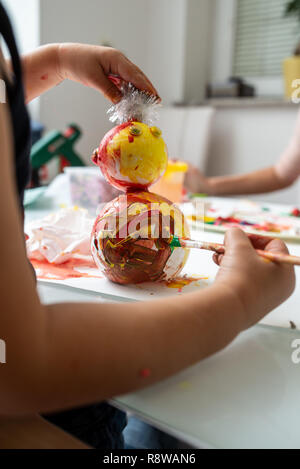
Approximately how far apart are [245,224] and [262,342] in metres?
0.46

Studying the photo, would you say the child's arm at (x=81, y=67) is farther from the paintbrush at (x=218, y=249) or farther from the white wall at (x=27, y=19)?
the white wall at (x=27, y=19)

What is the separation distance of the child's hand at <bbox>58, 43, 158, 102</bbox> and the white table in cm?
31

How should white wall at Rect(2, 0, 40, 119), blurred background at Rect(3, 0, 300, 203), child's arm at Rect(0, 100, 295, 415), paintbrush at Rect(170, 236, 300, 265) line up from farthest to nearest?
blurred background at Rect(3, 0, 300, 203), white wall at Rect(2, 0, 40, 119), paintbrush at Rect(170, 236, 300, 265), child's arm at Rect(0, 100, 295, 415)

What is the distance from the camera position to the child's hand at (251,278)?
330mm

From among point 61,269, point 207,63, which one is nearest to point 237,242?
point 61,269

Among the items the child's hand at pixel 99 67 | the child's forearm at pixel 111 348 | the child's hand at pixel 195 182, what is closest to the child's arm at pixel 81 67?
the child's hand at pixel 99 67

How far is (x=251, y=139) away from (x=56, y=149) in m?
1.14

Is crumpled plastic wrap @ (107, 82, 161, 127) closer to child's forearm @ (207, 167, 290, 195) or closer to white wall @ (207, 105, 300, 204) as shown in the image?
child's forearm @ (207, 167, 290, 195)

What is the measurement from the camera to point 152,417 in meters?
0.28

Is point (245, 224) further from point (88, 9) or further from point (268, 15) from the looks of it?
point (268, 15)

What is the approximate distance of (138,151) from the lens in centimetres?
47

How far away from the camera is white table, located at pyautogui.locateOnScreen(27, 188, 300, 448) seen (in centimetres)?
27

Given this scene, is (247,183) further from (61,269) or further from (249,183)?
(61,269)

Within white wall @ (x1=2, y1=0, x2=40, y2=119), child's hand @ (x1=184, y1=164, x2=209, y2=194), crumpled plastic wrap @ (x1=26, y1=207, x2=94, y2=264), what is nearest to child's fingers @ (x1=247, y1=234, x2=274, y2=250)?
crumpled plastic wrap @ (x1=26, y1=207, x2=94, y2=264)
